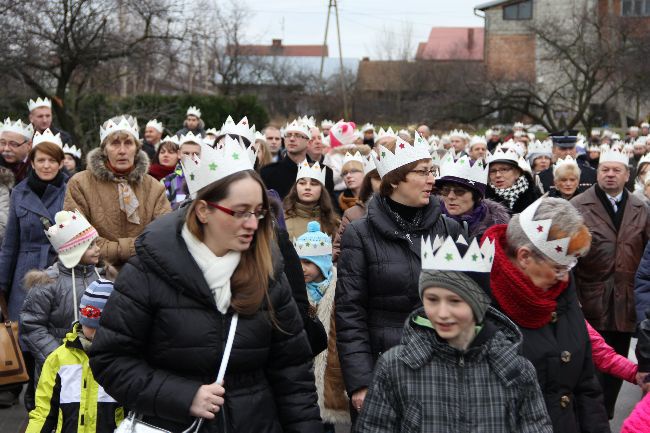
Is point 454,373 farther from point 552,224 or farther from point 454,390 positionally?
point 552,224

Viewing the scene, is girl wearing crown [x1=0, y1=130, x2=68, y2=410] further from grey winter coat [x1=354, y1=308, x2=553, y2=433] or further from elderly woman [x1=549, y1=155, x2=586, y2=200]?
elderly woman [x1=549, y1=155, x2=586, y2=200]

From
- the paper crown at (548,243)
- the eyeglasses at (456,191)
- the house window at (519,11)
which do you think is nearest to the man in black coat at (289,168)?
the eyeglasses at (456,191)

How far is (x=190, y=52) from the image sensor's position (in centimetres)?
2147

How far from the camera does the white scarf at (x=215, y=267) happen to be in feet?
11.4

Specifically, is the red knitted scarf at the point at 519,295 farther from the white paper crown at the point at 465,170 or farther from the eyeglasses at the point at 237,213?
the white paper crown at the point at 465,170

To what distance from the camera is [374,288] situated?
4723 mm

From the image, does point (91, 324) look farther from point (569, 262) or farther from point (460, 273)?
point (569, 262)

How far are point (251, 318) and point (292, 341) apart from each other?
0.24 m

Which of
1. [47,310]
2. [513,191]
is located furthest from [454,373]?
[513,191]

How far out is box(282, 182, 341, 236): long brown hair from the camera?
7793 mm

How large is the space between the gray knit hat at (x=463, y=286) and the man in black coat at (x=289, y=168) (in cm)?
557

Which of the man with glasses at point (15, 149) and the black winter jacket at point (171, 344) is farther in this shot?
the man with glasses at point (15, 149)

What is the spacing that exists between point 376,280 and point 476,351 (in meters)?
1.29

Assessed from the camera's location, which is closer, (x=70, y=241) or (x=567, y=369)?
(x=567, y=369)
